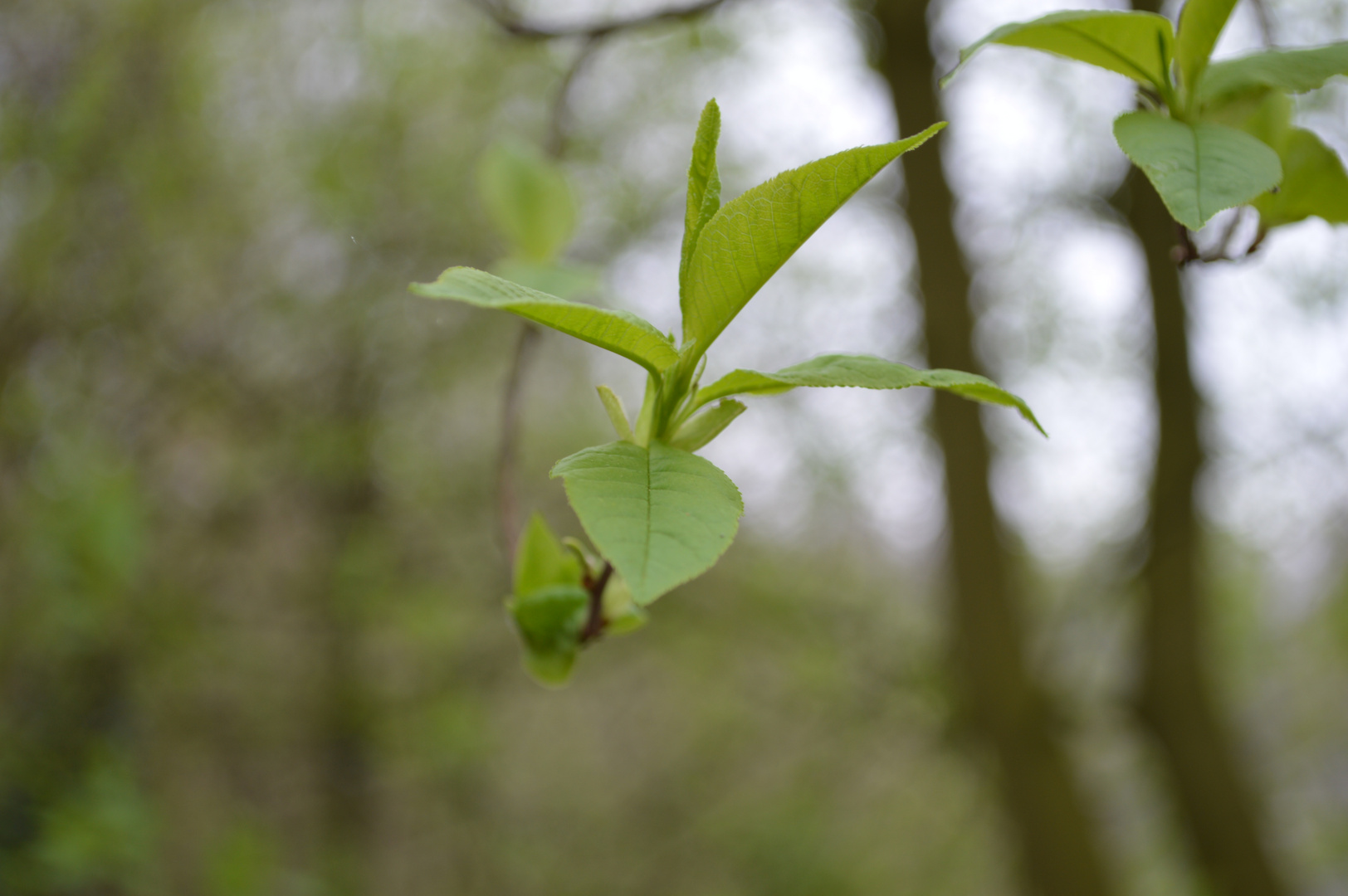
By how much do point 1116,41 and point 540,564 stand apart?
0.36 meters

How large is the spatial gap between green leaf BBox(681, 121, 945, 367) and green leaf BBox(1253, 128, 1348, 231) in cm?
23

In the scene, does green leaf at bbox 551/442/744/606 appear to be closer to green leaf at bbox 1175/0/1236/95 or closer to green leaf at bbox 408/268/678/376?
green leaf at bbox 408/268/678/376

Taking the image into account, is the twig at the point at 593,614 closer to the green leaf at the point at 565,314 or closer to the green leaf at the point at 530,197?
the green leaf at the point at 565,314

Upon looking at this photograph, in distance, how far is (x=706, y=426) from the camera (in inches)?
12.9

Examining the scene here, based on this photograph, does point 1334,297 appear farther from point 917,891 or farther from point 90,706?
point 90,706

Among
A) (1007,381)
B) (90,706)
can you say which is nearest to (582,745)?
(90,706)

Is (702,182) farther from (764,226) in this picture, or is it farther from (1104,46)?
(1104,46)

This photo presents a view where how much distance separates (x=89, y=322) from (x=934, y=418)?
5.21 ft

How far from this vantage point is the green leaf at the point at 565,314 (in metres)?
0.23

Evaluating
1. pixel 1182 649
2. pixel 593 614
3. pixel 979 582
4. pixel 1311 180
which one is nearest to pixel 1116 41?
pixel 1311 180

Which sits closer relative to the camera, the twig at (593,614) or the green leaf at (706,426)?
the green leaf at (706,426)

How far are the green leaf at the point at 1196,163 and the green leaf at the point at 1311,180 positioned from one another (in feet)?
0.21

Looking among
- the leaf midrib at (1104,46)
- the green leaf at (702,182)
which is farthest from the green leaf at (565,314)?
the leaf midrib at (1104,46)

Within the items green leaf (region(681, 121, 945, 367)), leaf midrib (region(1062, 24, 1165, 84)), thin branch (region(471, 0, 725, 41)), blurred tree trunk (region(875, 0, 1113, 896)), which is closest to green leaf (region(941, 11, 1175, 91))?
leaf midrib (region(1062, 24, 1165, 84))
